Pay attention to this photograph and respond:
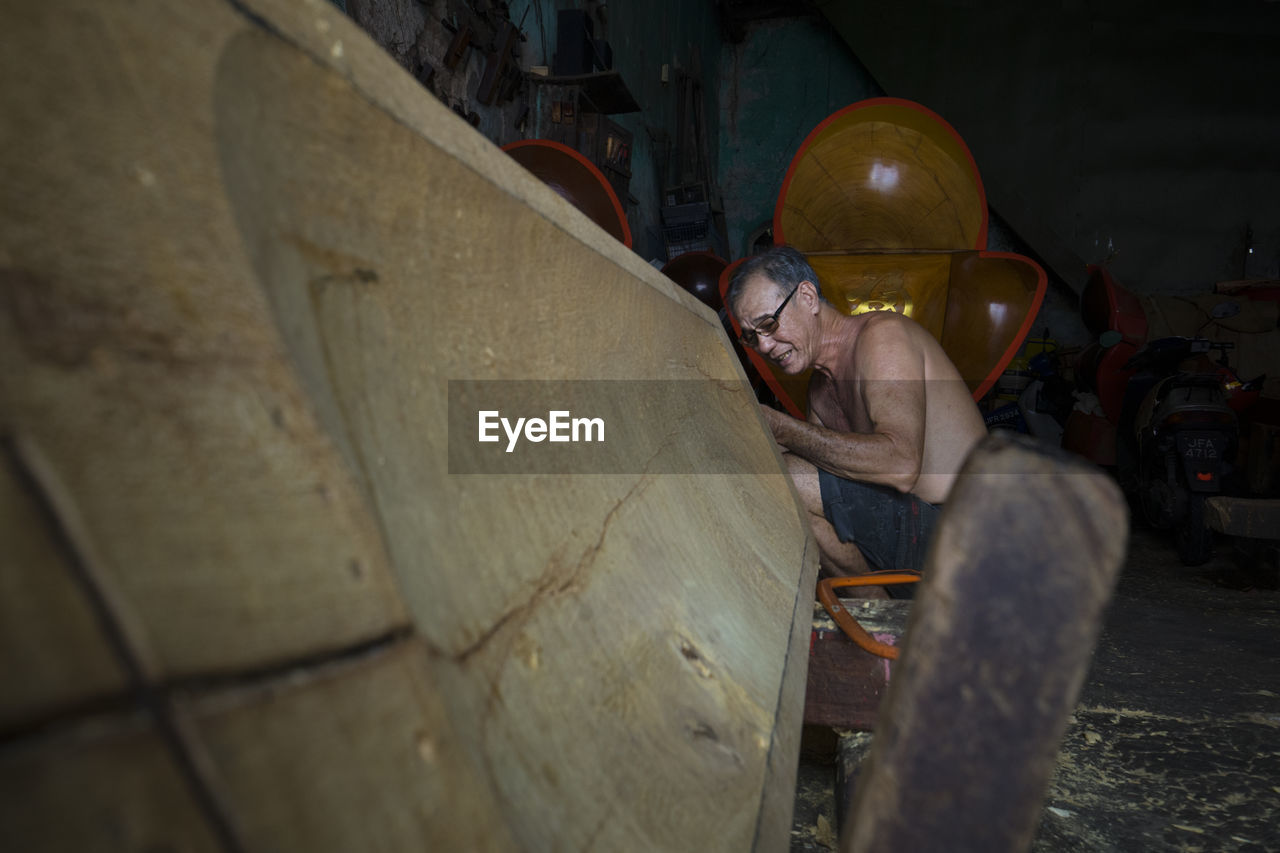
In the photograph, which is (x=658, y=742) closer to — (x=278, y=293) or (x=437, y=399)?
(x=437, y=399)

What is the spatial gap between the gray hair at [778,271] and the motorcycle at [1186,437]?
259 centimetres

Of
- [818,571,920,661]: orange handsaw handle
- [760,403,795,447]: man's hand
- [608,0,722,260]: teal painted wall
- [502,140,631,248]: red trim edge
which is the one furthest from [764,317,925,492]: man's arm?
[608,0,722,260]: teal painted wall

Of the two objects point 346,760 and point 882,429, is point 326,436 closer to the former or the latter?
point 346,760

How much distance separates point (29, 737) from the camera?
0.25 m

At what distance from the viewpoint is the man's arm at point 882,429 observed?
91.9 inches

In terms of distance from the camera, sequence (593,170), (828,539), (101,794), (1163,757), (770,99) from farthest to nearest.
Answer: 1. (770,99)
2. (593,170)
3. (828,539)
4. (1163,757)
5. (101,794)

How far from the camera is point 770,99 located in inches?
364

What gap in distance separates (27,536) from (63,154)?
0.20 meters

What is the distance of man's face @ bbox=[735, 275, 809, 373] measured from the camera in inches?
102

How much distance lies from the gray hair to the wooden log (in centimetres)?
225

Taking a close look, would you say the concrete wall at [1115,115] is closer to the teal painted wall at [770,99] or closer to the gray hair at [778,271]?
the teal painted wall at [770,99]

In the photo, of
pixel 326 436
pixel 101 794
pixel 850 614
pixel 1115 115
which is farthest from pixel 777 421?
pixel 1115 115

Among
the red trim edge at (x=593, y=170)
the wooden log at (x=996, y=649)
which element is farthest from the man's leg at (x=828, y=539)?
the wooden log at (x=996, y=649)

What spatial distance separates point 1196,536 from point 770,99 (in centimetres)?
783
